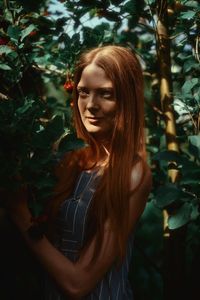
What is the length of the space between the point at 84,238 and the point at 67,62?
3.04ft

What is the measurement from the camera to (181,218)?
69.1 inches

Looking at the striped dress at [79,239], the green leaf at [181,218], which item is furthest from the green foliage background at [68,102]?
the striped dress at [79,239]

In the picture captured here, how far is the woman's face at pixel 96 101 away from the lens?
157 cm

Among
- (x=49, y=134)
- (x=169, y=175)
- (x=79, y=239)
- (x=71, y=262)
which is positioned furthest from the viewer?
(x=169, y=175)

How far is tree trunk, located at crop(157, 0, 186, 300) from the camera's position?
86.4 inches

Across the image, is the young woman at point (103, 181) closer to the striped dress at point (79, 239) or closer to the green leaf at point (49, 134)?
the striped dress at point (79, 239)

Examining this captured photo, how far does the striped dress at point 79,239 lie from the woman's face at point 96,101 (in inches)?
7.0

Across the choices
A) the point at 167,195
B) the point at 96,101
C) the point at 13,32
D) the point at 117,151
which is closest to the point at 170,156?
the point at 167,195

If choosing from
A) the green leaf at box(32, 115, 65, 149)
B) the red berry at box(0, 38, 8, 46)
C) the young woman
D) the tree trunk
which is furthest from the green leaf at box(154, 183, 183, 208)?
the red berry at box(0, 38, 8, 46)

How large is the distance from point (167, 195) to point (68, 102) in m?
0.98

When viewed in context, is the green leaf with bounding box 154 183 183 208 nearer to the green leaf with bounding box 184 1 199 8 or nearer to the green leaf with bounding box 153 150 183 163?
the green leaf with bounding box 153 150 183 163

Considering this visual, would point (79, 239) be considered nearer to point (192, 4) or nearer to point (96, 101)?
point (96, 101)

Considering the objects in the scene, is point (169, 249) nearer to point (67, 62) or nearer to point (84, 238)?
point (84, 238)

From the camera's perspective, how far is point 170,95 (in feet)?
7.77
